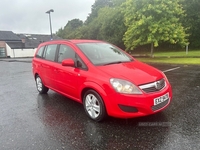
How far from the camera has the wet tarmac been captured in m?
2.90

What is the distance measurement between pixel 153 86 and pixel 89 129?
149 centimetres

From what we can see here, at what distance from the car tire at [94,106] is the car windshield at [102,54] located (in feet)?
→ 2.37

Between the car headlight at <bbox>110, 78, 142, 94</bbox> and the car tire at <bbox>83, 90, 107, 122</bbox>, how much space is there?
43 centimetres

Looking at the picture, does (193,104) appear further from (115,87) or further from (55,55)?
(55,55)

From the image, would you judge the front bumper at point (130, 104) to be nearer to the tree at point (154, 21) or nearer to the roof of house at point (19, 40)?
the tree at point (154, 21)

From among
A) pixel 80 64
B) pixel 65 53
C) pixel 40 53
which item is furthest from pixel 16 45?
pixel 80 64

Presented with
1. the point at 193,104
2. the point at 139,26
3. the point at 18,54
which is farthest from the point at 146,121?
the point at 18,54

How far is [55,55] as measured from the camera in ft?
16.2

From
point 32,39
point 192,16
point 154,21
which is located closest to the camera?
point 154,21

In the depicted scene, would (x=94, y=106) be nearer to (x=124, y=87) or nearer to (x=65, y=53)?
(x=124, y=87)

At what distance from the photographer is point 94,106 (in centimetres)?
371

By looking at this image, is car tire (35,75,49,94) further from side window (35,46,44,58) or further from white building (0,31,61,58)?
white building (0,31,61,58)

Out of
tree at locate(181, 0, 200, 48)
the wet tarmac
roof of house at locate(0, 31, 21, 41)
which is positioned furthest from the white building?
the wet tarmac

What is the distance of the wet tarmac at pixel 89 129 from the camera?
2902 mm
